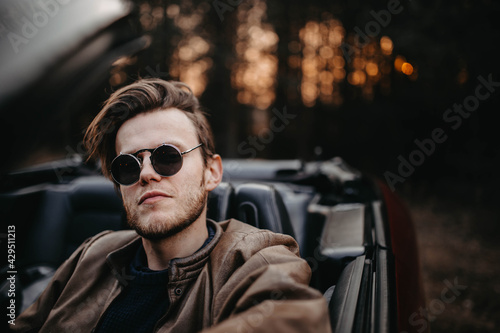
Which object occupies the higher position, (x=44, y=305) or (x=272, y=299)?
(x=272, y=299)

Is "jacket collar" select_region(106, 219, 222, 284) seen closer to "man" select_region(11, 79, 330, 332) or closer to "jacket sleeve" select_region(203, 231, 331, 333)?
"man" select_region(11, 79, 330, 332)

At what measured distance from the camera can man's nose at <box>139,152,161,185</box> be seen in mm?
1447

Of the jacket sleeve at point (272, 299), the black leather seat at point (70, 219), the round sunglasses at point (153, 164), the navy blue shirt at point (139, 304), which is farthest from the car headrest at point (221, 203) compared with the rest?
the black leather seat at point (70, 219)

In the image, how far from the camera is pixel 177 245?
4.92ft

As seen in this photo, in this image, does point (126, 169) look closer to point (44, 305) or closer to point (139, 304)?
point (139, 304)

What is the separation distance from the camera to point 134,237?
1.83m

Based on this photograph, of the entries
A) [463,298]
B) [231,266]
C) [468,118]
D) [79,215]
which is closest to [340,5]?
[468,118]

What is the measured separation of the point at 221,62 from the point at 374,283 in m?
10.5

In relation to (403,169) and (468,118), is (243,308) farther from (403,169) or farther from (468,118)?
(403,169)

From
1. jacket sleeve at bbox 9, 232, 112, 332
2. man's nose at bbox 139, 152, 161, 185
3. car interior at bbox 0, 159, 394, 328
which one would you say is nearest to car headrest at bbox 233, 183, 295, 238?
car interior at bbox 0, 159, 394, 328

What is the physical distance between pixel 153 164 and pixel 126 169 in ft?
0.42

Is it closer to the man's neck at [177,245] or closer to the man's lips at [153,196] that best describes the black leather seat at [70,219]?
the man's neck at [177,245]

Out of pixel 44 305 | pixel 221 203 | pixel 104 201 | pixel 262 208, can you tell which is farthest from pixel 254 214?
pixel 104 201

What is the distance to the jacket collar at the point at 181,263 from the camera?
1390 mm
